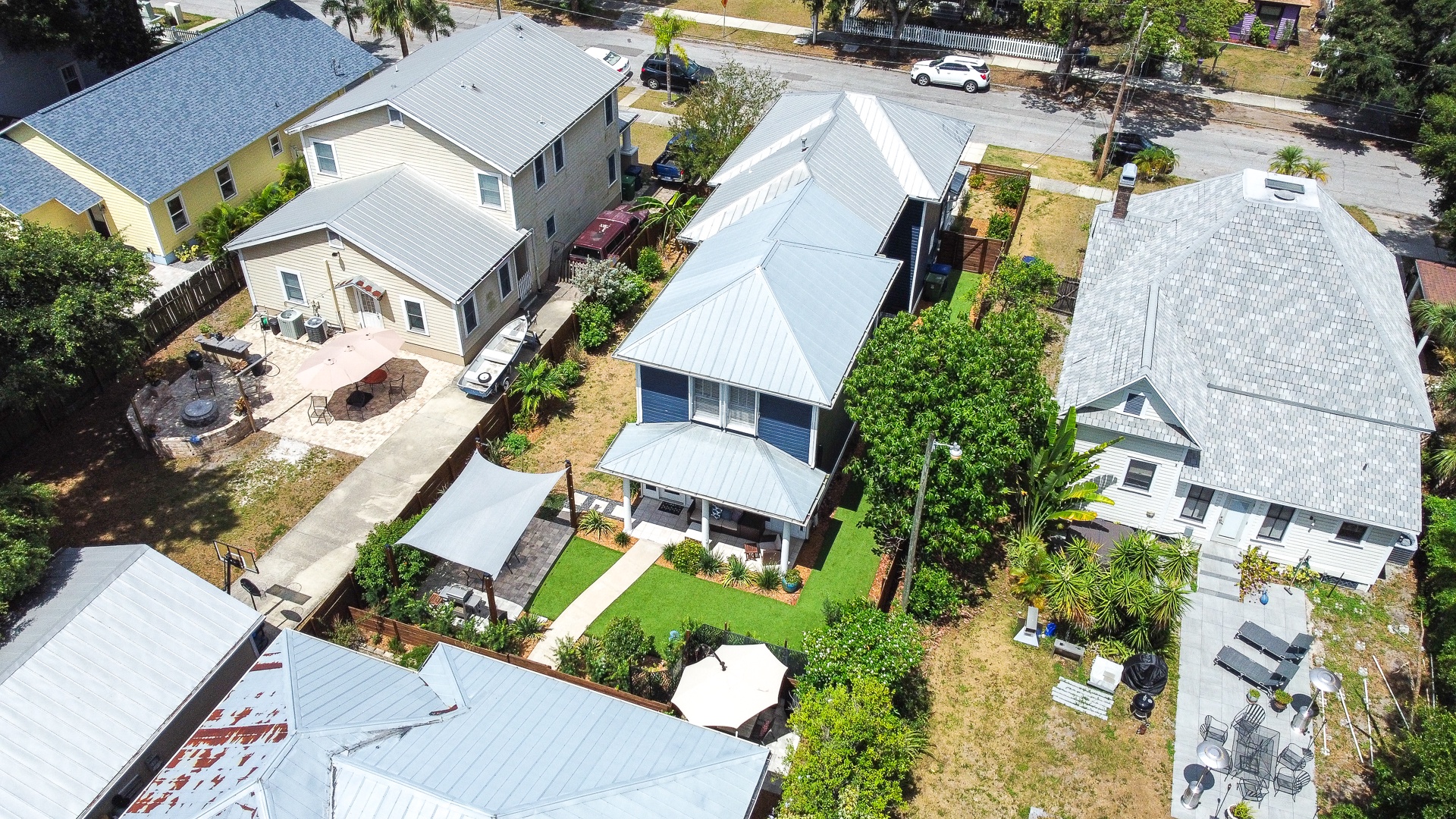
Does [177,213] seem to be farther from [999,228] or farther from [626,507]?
[999,228]

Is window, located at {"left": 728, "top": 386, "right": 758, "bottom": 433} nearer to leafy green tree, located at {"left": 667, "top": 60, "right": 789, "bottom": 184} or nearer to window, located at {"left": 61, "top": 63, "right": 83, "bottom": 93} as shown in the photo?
leafy green tree, located at {"left": 667, "top": 60, "right": 789, "bottom": 184}

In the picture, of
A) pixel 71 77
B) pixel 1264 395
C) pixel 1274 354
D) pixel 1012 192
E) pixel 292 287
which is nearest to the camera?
pixel 1264 395

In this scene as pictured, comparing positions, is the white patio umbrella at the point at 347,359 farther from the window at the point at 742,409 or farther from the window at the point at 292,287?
the window at the point at 742,409

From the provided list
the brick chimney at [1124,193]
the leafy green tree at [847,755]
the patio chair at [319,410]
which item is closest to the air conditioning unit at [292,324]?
the patio chair at [319,410]

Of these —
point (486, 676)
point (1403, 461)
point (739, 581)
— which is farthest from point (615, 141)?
point (1403, 461)

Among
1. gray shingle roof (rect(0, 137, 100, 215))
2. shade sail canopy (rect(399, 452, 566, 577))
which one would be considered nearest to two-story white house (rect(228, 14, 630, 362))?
gray shingle roof (rect(0, 137, 100, 215))

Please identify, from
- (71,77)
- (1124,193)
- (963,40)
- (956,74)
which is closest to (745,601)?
(1124,193)

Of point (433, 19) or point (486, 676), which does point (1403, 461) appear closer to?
point (486, 676)
